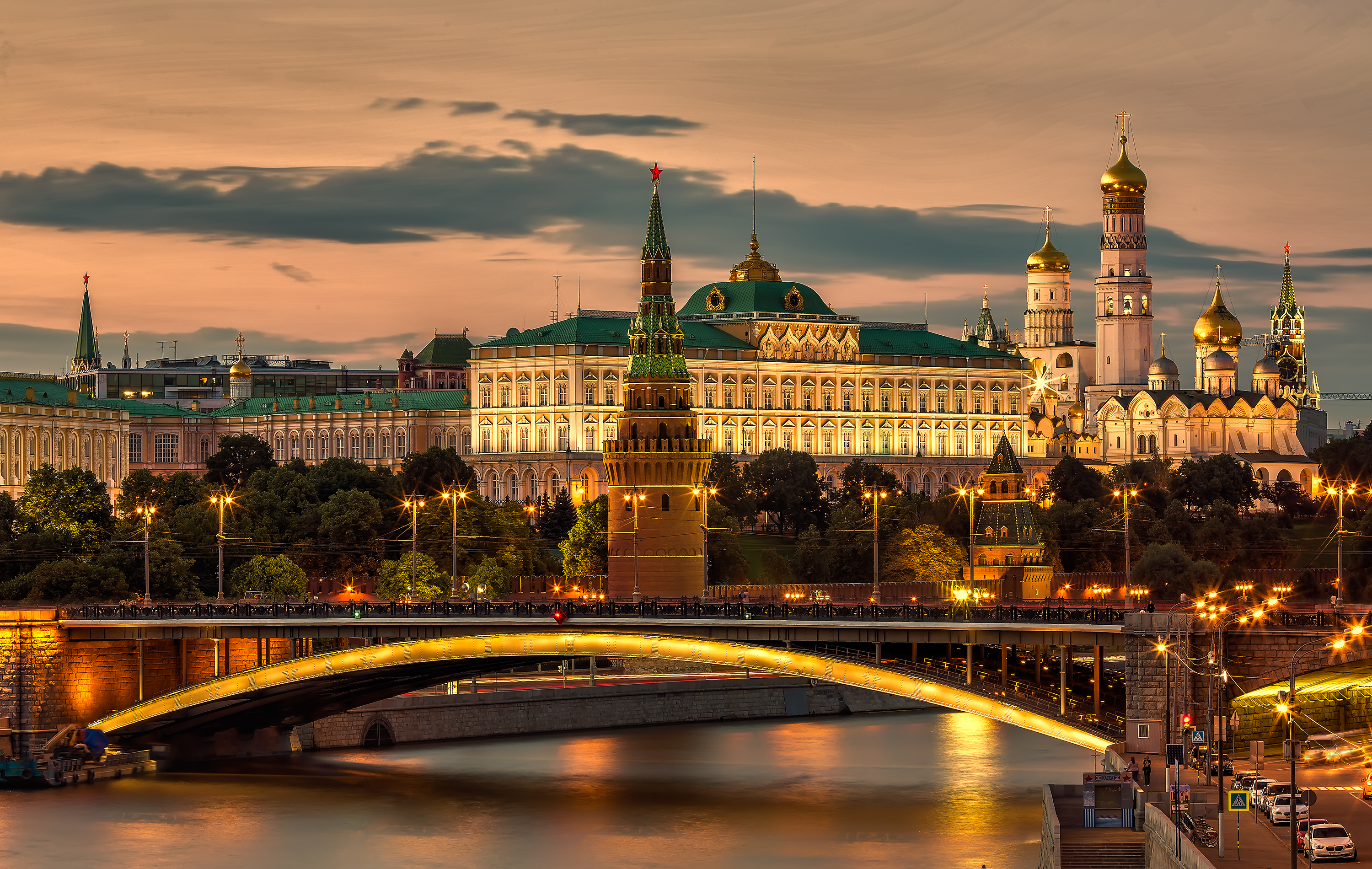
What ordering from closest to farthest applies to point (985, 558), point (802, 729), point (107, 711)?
point (107, 711) → point (802, 729) → point (985, 558)

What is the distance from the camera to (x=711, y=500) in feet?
582

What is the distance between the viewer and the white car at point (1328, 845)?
197ft

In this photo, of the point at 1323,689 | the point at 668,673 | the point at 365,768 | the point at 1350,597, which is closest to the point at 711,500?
the point at 668,673

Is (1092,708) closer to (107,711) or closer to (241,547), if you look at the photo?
(107,711)

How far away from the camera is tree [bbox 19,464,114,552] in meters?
146

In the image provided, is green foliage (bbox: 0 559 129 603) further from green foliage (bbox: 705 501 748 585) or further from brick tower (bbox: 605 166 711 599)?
green foliage (bbox: 705 501 748 585)

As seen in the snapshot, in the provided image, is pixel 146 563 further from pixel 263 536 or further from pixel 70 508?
pixel 263 536

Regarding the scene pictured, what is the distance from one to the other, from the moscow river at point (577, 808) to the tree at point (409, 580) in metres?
17.7

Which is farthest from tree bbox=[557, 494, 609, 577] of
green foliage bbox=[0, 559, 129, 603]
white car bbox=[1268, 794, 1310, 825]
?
white car bbox=[1268, 794, 1310, 825]

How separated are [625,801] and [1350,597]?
72.4 meters

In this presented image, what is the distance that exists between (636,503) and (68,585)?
96.4 feet

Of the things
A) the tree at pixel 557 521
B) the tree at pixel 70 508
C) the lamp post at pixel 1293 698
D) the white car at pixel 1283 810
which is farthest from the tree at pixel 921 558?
the white car at pixel 1283 810

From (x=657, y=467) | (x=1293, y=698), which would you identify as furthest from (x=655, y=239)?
(x=1293, y=698)

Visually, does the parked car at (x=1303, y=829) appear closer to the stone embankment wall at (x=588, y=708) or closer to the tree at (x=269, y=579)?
the stone embankment wall at (x=588, y=708)
